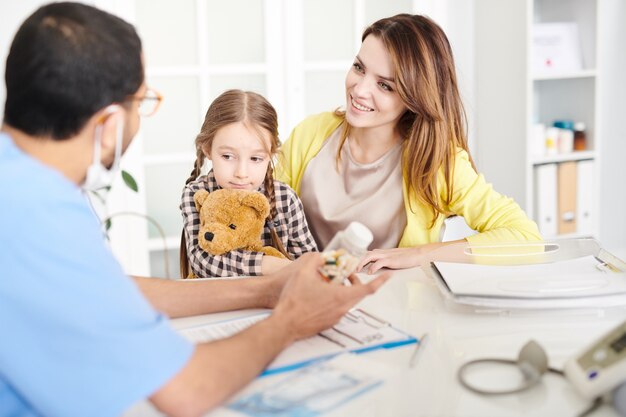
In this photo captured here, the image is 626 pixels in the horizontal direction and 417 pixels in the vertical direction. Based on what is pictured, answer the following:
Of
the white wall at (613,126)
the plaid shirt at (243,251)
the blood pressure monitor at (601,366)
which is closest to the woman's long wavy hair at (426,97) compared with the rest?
the plaid shirt at (243,251)

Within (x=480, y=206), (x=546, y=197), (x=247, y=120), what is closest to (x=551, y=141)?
(x=546, y=197)

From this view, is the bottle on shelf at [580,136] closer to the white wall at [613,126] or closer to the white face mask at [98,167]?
the white wall at [613,126]

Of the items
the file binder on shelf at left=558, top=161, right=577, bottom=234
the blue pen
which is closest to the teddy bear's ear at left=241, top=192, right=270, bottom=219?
the blue pen

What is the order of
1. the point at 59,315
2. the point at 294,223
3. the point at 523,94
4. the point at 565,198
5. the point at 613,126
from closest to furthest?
the point at 59,315
the point at 294,223
the point at 523,94
the point at 565,198
the point at 613,126

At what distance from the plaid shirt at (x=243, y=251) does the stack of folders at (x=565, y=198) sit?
1.92 m

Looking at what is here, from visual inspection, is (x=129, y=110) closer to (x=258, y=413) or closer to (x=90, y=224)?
(x=90, y=224)

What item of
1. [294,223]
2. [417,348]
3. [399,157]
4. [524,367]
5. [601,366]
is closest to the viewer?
[601,366]

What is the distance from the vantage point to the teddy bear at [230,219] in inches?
73.3

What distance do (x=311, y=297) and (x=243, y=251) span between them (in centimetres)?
66

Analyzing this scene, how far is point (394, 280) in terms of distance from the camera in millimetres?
1693

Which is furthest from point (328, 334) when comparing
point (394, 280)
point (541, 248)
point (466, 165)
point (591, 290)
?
point (466, 165)

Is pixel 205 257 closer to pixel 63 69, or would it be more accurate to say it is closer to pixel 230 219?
pixel 230 219

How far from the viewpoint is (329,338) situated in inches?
51.6

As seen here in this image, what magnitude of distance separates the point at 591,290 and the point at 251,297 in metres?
0.66
